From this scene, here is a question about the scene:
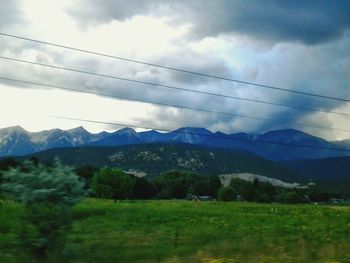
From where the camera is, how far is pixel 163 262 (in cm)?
1391

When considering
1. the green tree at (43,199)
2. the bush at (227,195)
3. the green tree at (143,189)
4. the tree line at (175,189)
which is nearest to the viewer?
the green tree at (43,199)

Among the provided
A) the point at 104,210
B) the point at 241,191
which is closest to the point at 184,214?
the point at 104,210

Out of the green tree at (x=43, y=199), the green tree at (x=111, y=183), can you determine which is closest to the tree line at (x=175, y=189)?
the green tree at (x=111, y=183)

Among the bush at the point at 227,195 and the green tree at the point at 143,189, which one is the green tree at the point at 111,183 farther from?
the bush at the point at 227,195

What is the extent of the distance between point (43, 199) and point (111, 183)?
84947mm

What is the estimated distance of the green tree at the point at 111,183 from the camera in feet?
319

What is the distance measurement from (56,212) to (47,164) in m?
2.09

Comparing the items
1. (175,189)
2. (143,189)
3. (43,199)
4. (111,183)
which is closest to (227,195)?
(175,189)

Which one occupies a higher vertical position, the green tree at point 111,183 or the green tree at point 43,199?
Answer: the green tree at point 43,199

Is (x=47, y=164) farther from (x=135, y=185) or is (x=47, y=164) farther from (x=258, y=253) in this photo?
(x=135, y=185)

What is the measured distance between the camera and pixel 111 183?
323 feet

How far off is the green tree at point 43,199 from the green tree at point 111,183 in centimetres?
8257

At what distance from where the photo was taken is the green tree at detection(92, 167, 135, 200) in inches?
3826

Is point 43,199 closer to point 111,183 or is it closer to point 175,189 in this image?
point 111,183
